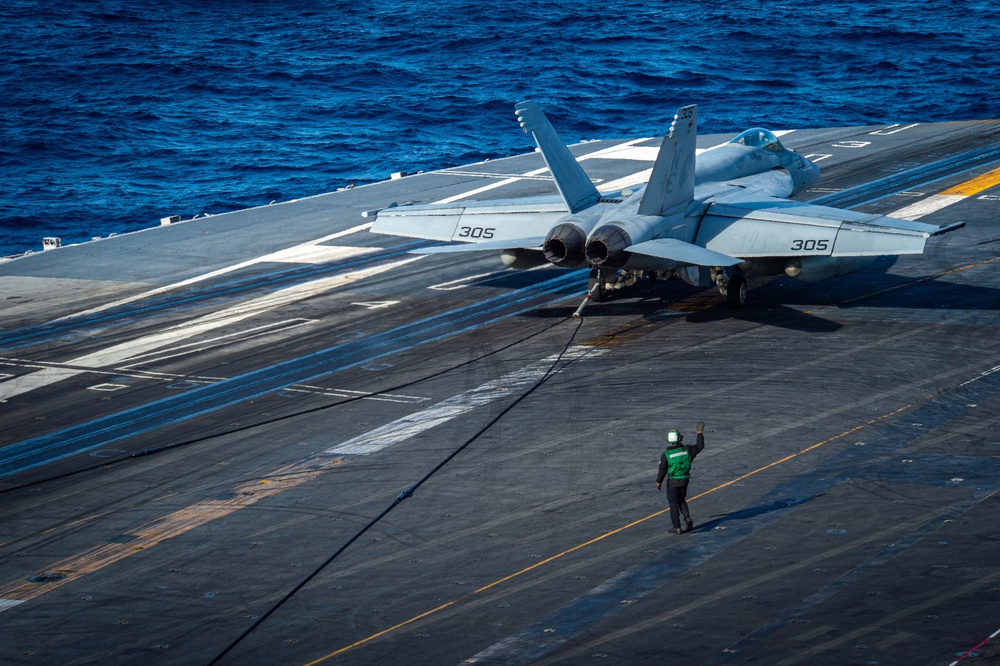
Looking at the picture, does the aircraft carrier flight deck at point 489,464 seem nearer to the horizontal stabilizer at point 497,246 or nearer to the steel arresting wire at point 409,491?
the steel arresting wire at point 409,491

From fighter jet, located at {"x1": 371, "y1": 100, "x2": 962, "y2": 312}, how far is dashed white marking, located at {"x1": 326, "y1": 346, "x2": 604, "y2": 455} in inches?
120

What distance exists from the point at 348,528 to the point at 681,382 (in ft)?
33.8

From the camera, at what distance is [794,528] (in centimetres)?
1980

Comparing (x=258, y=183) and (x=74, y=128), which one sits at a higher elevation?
(x=74, y=128)

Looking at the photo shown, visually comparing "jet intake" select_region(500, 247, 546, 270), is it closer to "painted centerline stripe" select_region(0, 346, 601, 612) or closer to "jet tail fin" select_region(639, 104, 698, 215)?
"jet tail fin" select_region(639, 104, 698, 215)

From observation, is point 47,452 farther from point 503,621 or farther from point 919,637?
point 919,637

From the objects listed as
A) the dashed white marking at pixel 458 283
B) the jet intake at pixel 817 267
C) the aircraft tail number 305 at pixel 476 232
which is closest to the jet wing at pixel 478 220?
the aircraft tail number 305 at pixel 476 232

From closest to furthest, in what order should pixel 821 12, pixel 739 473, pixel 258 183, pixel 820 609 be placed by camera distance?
pixel 820 609
pixel 739 473
pixel 258 183
pixel 821 12

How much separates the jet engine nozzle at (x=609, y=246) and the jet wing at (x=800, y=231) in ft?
11.6

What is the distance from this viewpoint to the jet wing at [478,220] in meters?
36.0

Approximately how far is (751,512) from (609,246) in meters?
11.5

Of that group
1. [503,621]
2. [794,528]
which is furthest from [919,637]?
[503,621]

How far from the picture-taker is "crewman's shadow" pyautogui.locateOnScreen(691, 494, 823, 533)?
20.2 m

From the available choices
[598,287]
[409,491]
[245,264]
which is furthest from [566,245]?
[245,264]
